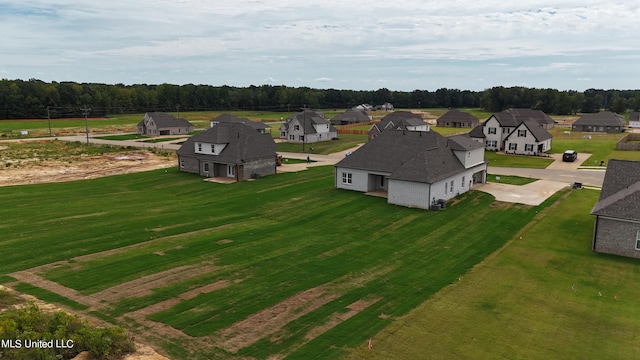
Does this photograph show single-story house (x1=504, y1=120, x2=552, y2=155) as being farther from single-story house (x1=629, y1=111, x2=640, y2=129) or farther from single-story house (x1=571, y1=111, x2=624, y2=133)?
single-story house (x1=629, y1=111, x2=640, y2=129)

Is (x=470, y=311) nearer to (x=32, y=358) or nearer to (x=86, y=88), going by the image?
(x=32, y=358)

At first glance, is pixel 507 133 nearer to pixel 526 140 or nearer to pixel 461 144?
pixel 526 140

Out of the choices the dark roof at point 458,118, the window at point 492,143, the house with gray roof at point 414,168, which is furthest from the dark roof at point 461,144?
the dark roof at point 458,118

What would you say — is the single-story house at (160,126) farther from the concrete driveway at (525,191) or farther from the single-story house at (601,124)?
the single-story house at (601,124)

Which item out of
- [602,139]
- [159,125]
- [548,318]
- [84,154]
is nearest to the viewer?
[548,318]

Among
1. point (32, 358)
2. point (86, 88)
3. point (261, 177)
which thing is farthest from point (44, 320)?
point (86, 88)

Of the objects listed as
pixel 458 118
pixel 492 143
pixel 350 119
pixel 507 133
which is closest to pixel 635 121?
pixel 458 118
